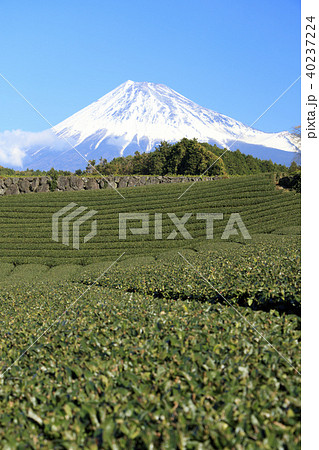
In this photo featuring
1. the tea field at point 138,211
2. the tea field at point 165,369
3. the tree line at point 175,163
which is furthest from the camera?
the tree line at point 175,163

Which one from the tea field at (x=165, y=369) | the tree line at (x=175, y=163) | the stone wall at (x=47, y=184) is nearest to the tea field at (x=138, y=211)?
the stone wall at (x=47, y=184)

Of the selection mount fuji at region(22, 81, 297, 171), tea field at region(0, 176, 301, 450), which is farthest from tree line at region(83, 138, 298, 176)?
tea field at region(0, 176, 301, 450)

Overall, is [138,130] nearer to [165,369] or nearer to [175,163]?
[175,163]

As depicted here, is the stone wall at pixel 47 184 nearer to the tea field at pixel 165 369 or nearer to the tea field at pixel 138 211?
the tea field at pixel 138 211

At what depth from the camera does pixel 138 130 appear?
4934 inches

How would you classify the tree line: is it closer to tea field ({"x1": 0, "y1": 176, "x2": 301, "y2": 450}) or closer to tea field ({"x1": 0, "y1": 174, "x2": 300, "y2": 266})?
tea field ({"x1": 0, "y1": 174, "x2": 300, "y2": 266})

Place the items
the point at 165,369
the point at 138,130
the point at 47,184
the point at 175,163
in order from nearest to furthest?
the point at 165,369, the point at 47,184, the point at 175,163, the point at 138,130

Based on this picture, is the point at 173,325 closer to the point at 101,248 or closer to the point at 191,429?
the point at 191,429

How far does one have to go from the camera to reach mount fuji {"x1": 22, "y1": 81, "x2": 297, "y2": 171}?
3801 centimetres

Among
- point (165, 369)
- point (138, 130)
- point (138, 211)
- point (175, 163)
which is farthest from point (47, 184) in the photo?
point (138, 130)

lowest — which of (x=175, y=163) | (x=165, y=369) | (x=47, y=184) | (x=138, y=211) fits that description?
(x=165, y=369)

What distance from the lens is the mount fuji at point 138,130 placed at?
3801 cm

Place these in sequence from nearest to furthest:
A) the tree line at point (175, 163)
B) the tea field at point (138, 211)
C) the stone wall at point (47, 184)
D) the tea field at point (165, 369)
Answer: the tea field at point (165, 369) < the tea field at point (138, 211) < the stone wall at point (47, 184) < the tree line at point (175, 163)

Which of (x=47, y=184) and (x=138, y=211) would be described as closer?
(x=138, y=211)
